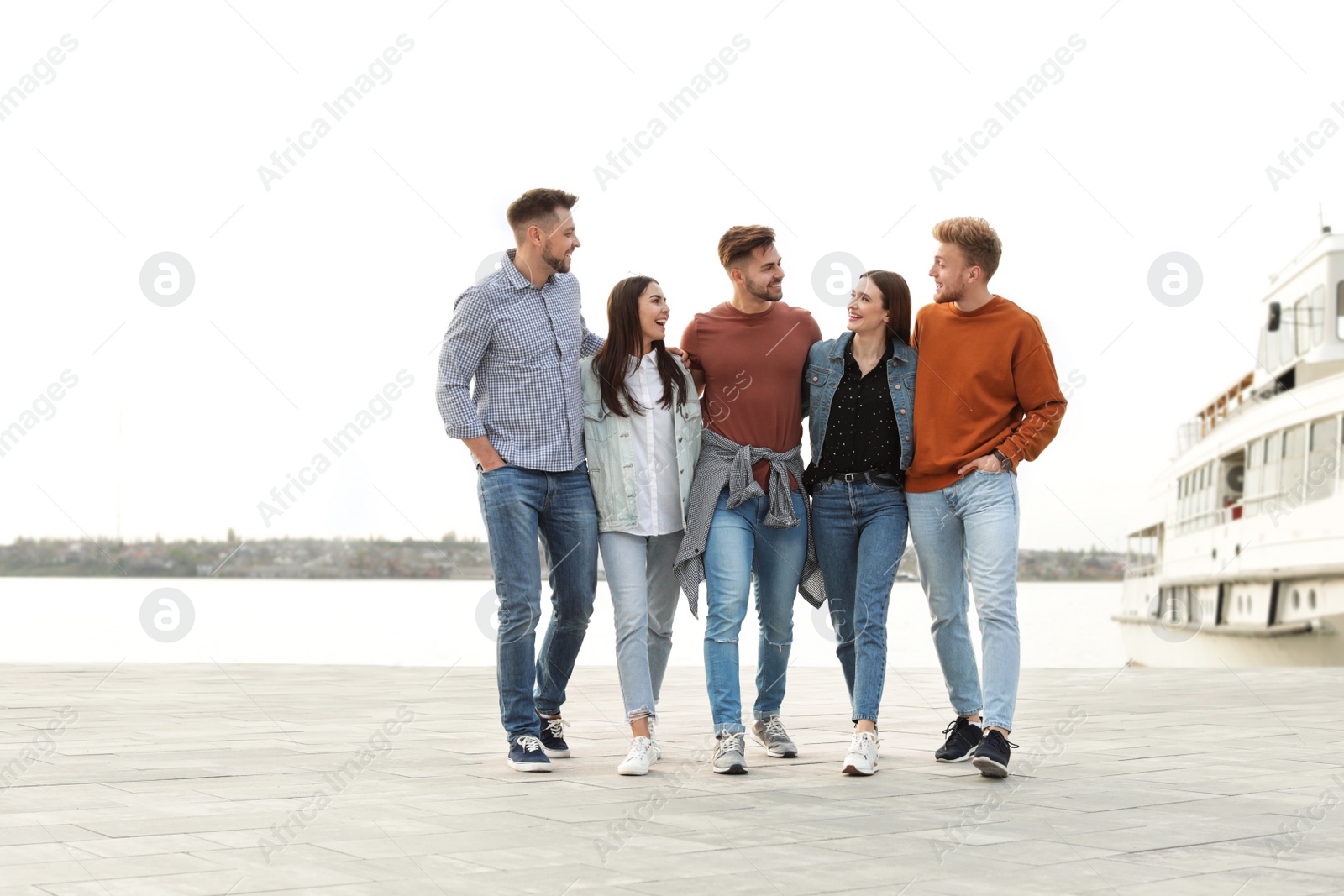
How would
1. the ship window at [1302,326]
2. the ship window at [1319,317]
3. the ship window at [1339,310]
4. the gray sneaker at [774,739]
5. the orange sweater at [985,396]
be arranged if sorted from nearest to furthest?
the orange sweater at [985,396], the gray sneaker at [774,739], the ship window at [1339,310], the ship window at [1319,317], the ship window at [1302,326]

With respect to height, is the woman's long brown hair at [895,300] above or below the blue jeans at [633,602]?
above

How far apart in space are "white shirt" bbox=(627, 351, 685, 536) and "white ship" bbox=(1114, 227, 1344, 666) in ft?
42.7

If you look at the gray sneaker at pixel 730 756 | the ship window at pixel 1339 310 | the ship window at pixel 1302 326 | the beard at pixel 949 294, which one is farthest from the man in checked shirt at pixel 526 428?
the ship window at pixel 1302 326

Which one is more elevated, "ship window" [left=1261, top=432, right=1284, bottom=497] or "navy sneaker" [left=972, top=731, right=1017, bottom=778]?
"ship window" [left=1261, top=432, right=1284, bottom=497]

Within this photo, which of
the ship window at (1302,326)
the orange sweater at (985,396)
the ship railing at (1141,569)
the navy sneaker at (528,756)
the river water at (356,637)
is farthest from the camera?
the ship railing at (1141,569)

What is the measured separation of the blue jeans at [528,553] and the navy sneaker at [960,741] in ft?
4.82

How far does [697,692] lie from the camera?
8.47 meters

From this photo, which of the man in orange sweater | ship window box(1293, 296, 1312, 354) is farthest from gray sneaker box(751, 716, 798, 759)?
ship window box(1293, 296, 1312, 354)


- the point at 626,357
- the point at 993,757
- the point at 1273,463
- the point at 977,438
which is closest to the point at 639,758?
the point at 993,757

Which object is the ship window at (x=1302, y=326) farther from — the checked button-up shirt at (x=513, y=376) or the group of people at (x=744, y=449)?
the checked button-up shirt at (x=513, y=376)

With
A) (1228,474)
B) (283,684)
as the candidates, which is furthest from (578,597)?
(1228,474)

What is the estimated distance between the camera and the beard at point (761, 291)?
5.13 m

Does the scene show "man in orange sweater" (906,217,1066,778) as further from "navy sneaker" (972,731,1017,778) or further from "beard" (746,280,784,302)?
"beard" (746,280,784,302)

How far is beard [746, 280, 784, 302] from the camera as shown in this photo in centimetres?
513
